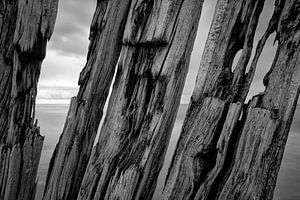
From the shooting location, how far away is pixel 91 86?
2.75 metres

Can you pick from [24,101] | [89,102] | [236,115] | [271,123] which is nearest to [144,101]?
[89,102]

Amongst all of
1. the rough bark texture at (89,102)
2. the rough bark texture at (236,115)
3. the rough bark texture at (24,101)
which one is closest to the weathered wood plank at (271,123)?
the rough bark texture at (236,115)

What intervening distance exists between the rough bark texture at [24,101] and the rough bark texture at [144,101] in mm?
899

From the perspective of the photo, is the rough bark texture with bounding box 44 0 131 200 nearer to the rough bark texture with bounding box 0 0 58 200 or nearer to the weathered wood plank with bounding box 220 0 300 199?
the rough bark texture with bounding box 0 0 58 200

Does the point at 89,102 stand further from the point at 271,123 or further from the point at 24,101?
the point at 271,123

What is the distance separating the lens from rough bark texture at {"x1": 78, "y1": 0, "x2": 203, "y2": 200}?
7.76 feet

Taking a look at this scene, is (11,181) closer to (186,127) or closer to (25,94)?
(25,94)

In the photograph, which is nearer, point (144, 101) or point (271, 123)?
point (271, 123)

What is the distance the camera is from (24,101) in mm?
3045

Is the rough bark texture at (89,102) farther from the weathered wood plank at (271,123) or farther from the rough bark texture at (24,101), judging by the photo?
the weathered wood plank at (271,123)

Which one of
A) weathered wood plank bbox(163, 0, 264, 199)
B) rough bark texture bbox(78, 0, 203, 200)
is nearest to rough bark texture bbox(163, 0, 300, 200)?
weathered wood plank bbox(163, 0, 264, 199)

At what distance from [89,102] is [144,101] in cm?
65

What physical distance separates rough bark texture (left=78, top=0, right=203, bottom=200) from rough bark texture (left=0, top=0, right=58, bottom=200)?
2.95 ft

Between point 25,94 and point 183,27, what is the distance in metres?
1.95
